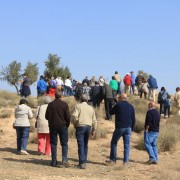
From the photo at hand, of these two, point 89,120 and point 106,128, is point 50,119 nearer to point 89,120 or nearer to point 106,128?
point 89,120

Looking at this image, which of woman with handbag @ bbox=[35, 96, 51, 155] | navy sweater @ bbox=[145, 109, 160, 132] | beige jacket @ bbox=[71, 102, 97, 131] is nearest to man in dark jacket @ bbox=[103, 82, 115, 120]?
woman with handbag @ bbox=[35, 96, 51, 155]

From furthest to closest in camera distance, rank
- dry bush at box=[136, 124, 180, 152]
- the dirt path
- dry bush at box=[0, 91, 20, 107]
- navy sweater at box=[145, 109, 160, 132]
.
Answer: dry bush at box=[0, 91, 20, 107] < dry bush at box=[136, 124, 180, 152] < navy sweater at box=[145, 109, 160, 132] < the dirt path

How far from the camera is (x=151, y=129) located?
44.1 ft

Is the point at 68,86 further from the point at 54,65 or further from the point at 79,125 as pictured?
the point at 54,65

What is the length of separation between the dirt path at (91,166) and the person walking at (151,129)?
1.21 ft

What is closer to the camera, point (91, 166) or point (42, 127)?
point (91, 166)

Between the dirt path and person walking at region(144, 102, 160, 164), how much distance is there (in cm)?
37

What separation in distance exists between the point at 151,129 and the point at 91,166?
2051mm

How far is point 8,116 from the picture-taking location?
68.7 feet

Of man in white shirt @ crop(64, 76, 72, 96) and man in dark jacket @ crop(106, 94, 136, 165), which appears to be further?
Result: man in white shirt @ crop(64, 76, 72, 96)

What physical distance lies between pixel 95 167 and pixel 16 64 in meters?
46.2

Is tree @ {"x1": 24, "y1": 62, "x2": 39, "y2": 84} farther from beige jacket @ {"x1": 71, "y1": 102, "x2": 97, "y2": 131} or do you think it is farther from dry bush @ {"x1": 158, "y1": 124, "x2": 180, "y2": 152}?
beige jacket @ {"x1": 71, "y1": 102, "x2": 97, "y2": 131}

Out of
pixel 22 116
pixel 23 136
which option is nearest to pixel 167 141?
pixel 23 136

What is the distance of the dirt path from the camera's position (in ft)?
36.5
